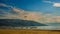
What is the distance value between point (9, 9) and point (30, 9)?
0.22 meters

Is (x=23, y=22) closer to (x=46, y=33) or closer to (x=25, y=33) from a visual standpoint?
(x=25, y=33)

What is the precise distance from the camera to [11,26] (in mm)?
1312

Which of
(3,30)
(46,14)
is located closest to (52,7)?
(46,14)

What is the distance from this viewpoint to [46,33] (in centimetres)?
128

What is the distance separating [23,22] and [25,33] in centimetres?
12

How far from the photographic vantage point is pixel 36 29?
129 cm

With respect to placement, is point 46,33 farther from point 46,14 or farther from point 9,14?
point 9,14

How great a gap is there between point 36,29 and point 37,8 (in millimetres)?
219

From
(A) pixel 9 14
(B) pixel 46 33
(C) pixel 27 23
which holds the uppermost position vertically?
(A) pixel 9 14

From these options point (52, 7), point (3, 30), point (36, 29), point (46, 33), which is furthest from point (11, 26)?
point (52, 7)

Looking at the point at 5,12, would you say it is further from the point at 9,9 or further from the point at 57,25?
the point at 57,25

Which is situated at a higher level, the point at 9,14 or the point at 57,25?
the point at 9,14

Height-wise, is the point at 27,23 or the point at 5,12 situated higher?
the point at 5,12

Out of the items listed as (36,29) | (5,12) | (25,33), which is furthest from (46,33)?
(5,12)
